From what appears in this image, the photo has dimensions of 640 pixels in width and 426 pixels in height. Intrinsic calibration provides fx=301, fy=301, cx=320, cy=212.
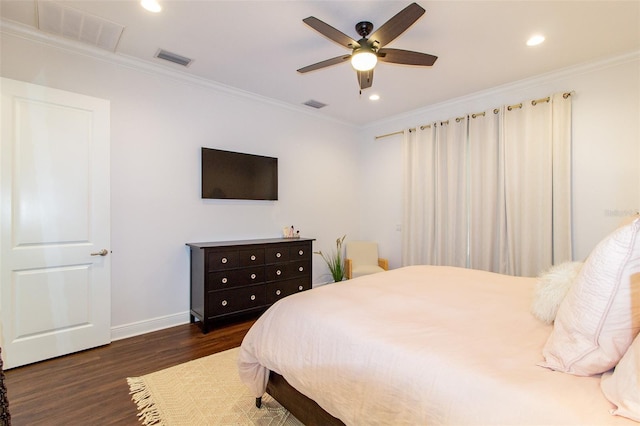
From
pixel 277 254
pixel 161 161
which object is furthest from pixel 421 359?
pixel 161 161

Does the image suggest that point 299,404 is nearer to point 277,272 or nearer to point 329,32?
point 277,272

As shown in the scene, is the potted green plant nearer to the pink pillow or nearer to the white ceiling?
the white ceiling

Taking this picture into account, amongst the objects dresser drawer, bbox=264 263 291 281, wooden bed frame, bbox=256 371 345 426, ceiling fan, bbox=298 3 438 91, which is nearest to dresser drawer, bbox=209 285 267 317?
dresser drawer, bbox=264 263 291 281

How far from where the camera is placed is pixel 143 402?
6.59ft

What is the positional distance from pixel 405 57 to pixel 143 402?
3.15m

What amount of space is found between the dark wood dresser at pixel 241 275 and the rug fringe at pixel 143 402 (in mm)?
911

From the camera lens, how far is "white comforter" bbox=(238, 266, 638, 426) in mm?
902

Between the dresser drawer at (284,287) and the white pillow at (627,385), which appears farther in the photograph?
the dresser drawer at (284,287)

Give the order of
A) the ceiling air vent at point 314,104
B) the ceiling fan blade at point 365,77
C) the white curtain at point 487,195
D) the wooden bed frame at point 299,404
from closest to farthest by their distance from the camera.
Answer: the wooden bed frame at point 299,404, the ceiling fan blade at point 365,77, the white curtain at point 487,195, the ceiling air vent at point 314,104

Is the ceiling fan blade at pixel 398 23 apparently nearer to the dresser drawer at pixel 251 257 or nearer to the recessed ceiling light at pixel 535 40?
the recessed ceiling light at pixel 535 40

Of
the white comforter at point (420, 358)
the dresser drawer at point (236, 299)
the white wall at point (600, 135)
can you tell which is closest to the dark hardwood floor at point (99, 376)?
the dresser drawer at point (236, 299)

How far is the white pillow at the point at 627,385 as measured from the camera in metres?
0.77

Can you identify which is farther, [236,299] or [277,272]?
[277,272]

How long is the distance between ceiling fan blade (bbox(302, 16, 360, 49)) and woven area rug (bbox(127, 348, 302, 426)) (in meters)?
2.53
